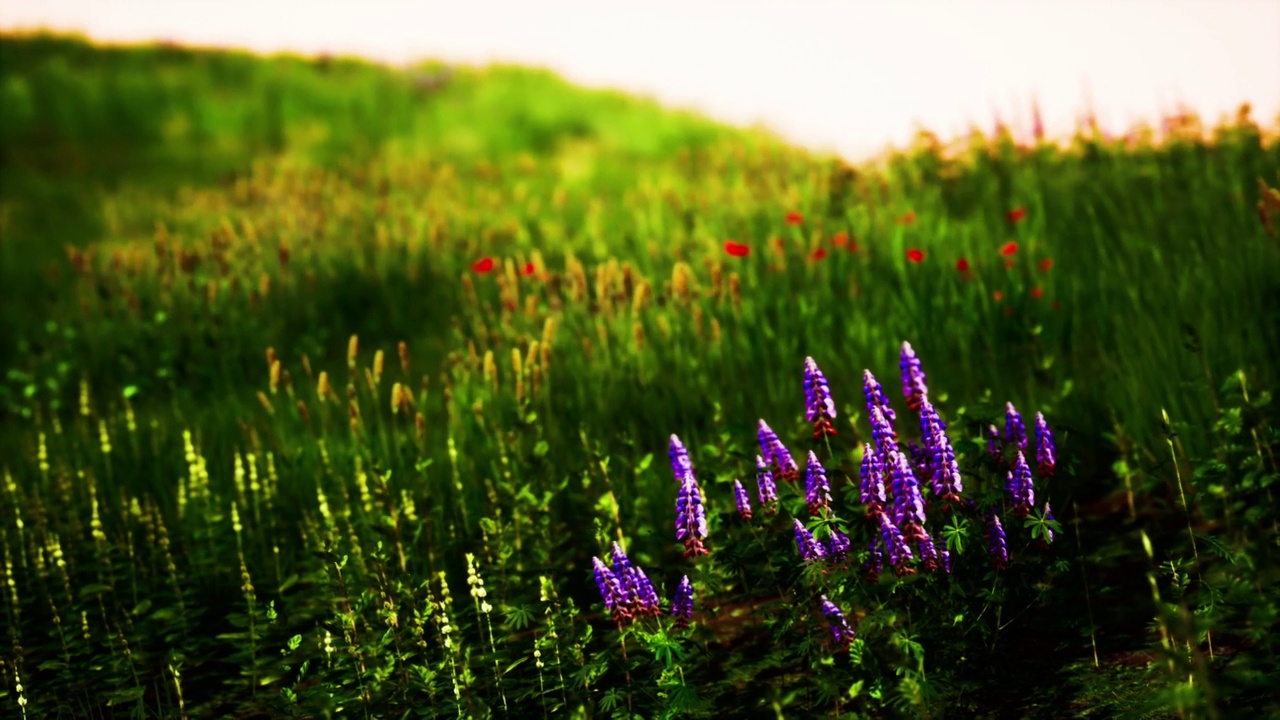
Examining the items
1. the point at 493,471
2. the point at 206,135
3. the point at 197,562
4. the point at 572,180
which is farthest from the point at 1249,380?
the point at 206,135

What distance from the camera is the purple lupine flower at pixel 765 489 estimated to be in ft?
9.23

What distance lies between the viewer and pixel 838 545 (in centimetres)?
279

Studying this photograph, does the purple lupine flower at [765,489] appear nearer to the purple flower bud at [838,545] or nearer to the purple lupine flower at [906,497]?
the purple flower bud at [838,545]

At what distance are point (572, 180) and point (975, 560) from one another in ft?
30.9

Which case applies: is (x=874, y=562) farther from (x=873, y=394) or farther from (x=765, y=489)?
→ (x=873, y=394)

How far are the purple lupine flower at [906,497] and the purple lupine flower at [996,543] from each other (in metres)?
0.22

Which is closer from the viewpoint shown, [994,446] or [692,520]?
[692,520]

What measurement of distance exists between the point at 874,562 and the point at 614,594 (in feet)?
2.29

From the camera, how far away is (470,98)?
1666cm

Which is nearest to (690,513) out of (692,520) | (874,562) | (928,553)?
(692,520)

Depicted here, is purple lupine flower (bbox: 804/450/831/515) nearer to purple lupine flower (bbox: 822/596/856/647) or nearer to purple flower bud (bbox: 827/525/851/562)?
purple flower bud (bbox: 827/525/851/562)

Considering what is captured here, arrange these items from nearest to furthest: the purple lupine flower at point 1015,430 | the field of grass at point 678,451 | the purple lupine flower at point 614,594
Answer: the purple lupine flower at point 614,594 → the field of grass at point 678,451 → the purple lupine flower at point 1015,430

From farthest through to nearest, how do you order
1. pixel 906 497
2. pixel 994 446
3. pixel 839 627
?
pixel 994 446, pixel 839 627, pixel 906 497

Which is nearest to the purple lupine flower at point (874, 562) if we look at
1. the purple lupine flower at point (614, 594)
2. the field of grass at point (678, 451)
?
the field of grass at point (678, 451)
